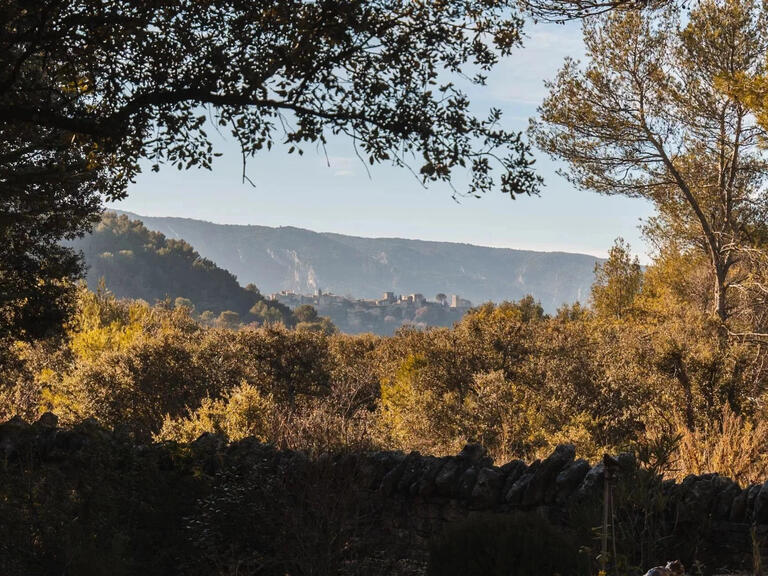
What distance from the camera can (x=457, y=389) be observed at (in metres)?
19.4

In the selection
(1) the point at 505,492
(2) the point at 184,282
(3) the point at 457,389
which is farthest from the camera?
(2) the point at 184,282

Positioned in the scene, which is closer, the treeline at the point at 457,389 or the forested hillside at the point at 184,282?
the treeline at the point at 457,389

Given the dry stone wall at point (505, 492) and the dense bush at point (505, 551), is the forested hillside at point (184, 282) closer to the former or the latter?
the dry stone wall at point (505, 492)

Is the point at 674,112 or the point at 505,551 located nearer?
the point at 505,551

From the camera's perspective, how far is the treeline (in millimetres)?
12953

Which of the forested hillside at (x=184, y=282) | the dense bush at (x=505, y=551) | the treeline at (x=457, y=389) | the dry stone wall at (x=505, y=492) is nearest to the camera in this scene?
the dense bush at (x=505, y=551)

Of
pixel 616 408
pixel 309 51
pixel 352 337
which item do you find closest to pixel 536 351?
pixel 616 408

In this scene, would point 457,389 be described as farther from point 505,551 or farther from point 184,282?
point 184,282

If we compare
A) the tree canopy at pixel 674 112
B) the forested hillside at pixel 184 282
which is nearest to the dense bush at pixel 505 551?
the tree canopy at pixel 674 112

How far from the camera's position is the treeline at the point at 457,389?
1295 cm

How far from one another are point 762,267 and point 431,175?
13558 millimetres

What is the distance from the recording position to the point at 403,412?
18.5m

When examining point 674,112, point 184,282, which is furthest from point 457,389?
point 184,282

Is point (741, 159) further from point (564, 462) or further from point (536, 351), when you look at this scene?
point (564, 462)
